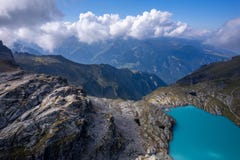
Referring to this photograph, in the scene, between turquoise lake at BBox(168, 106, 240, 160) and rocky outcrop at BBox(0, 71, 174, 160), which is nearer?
rocky outcrop at BBox(0, 71, 174, 160)

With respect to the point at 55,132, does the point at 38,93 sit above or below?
above

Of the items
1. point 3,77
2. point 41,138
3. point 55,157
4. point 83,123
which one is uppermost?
point 3,77

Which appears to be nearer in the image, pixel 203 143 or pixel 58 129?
pixel 58 129

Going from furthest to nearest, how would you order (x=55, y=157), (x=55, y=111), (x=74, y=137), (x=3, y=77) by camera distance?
(x=3, y=77) → (x=55, y=111) → (x=74, y=137) → (x=55, y=157)

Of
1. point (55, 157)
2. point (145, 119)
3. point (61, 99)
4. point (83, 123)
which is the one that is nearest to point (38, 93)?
point (61, 99)

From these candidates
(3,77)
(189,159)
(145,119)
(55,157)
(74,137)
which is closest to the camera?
(55,157)

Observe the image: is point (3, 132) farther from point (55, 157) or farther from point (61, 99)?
point (61, 99)

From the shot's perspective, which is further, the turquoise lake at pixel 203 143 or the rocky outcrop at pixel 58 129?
the turquoise lake at pixel 203 143

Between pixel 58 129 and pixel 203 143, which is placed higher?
pixel 203 143
